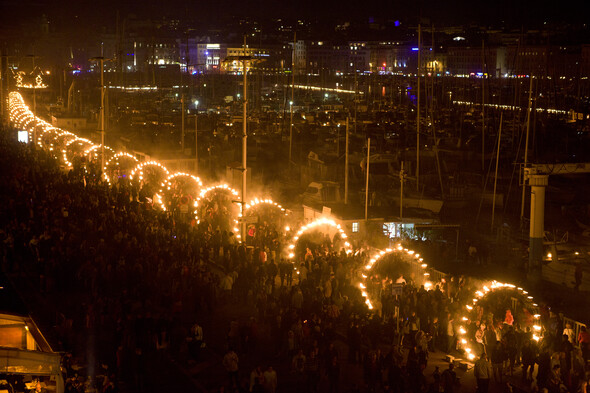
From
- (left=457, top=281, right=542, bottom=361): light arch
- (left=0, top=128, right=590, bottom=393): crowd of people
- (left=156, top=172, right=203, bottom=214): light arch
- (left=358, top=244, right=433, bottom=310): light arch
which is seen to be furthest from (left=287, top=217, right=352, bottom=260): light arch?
(left=156, top=172, right=203, bottom=214): light arch

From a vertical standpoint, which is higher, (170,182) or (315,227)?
(170,182)

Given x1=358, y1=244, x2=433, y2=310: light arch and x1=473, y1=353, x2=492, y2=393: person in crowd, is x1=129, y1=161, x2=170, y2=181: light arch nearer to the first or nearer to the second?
x1=358, y1=244, x2=433, y2=310: light arch

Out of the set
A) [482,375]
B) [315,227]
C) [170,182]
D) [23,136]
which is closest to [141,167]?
[170,182]

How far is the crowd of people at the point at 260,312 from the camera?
12.7 m

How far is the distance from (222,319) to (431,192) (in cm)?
1665

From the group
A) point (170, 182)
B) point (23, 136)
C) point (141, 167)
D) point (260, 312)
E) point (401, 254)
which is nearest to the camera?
point (260, 312)

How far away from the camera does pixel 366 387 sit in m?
12.8

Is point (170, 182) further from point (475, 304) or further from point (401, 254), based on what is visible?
point (475, 304)

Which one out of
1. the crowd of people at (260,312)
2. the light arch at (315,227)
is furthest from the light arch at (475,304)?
the light arch at (315,227)

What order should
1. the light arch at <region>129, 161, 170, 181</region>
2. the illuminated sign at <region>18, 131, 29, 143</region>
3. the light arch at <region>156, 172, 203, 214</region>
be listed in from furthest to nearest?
the illuminated sign at <region>18, 131, 29, 143</region>
the light arch at <region>129, 161, 170, 181</region>
the light arch at <region>156, 172, 203, 214</region>

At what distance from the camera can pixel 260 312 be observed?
16.0m

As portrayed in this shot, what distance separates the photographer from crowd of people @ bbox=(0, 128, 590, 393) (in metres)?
12.7

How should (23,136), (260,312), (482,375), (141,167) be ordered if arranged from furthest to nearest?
(23,136)
(141,167)
(260,312)
(482,375)

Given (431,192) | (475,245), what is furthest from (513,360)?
(431,192)
